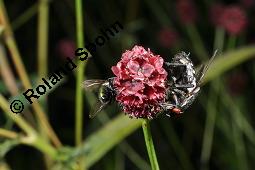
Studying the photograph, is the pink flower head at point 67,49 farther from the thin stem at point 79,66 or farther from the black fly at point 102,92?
the black fly at point 102,92

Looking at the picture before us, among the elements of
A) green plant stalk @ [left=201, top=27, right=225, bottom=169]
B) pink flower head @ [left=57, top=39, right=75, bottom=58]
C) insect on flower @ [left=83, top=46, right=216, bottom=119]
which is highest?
pink flower head @ [left=57, top=39, right=75, bottom=58]

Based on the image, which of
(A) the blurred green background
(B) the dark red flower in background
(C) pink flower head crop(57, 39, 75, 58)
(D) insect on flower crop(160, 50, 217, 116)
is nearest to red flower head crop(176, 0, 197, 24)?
(A) the blurred green background

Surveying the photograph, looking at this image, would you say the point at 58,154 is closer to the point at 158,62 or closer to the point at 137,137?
the point at 158,62

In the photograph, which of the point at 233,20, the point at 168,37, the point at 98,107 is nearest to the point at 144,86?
the point at 98,107

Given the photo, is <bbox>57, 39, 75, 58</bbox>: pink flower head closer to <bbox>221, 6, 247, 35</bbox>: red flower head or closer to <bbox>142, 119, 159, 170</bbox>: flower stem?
<bbox>221, 6, 247, 35</bbox>: red flower head

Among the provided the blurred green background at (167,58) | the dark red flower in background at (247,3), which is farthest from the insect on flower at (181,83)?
the dark red flower in background at (247,3)
